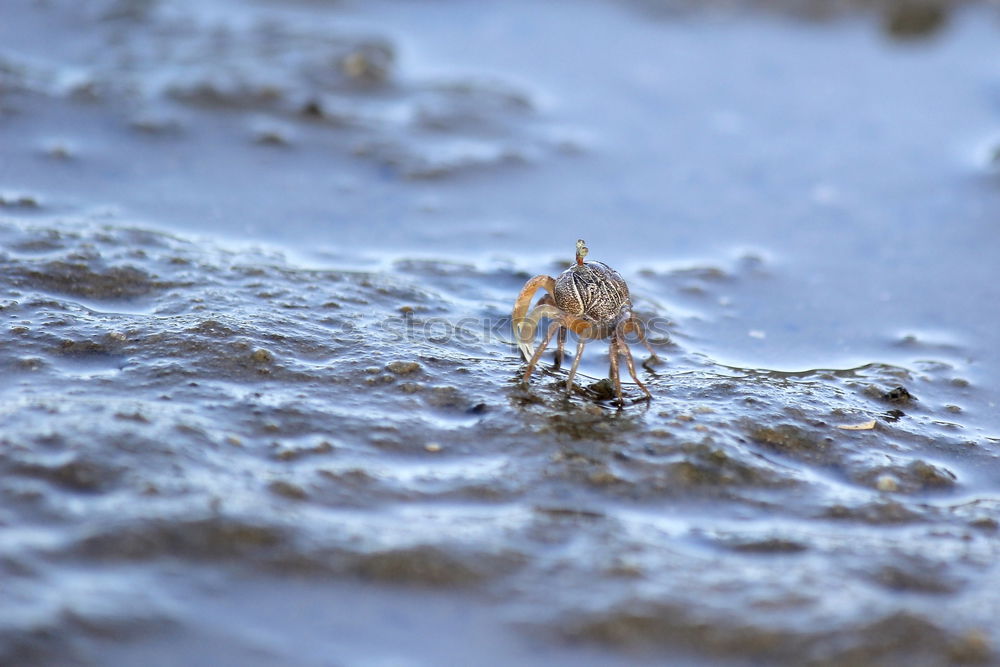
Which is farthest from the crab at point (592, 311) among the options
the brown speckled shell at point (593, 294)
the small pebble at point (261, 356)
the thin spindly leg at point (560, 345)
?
the small pebble at point (261, 356)

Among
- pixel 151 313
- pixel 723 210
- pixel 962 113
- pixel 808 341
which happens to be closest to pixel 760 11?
pixel 962 113

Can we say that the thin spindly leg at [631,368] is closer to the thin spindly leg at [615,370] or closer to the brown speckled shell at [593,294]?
the thin spindly leg at [615,370]

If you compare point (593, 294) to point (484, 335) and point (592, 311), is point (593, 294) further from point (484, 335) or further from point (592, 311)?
point (484, 335)

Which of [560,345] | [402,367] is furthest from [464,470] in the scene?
[560,345]

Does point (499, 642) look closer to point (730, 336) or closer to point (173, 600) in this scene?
point (173, 600)

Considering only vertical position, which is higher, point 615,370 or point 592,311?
point 592,311
